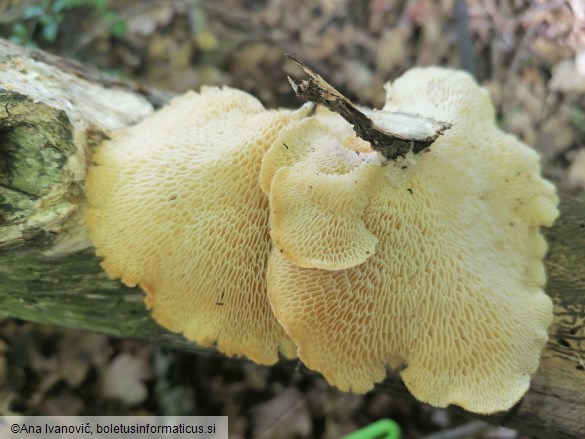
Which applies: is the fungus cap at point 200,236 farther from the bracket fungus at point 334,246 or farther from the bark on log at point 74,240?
the bark on log at point 74,240

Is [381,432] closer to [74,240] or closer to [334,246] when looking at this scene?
[334,246]

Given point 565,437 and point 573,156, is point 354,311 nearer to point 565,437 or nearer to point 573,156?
point 565,437

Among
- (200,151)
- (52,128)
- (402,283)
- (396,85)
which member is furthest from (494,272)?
(52,128)

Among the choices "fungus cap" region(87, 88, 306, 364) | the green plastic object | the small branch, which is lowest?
the green plastic object

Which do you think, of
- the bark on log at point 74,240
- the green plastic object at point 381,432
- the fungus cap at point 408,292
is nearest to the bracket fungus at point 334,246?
the fungus cap at point 408,292

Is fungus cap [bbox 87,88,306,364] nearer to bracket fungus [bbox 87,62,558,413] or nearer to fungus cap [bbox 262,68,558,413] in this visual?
bracket fungus [bbox 87,62,558,413]

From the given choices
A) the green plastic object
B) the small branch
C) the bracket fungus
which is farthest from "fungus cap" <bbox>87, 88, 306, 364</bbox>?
the green plastic object
